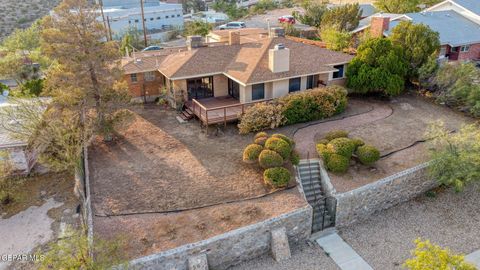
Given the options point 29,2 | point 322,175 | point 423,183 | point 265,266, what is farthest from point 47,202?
point 29,2

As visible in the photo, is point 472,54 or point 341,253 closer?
point 341,253

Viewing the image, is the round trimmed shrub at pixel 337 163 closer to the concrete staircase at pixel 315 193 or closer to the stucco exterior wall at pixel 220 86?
the concrete staircase at pixel 315 193

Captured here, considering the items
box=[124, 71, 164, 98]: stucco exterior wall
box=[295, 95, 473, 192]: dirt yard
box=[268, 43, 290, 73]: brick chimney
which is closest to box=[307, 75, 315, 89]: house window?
box=[268, 43, 290, 73]: brick chimney

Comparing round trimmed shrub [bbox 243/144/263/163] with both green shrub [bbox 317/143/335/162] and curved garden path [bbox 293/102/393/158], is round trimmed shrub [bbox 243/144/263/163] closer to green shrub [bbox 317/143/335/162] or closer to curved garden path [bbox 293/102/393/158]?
curved garden path [bbox 293/102/393/158]

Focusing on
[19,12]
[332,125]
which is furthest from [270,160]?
[19,12]

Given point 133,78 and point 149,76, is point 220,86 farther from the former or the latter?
point 133,78

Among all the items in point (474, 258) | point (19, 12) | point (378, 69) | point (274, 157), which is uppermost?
point (19, 12)

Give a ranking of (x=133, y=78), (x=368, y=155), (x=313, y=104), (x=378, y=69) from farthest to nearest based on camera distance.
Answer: (x=133, y=78), (x=378, y=69), (x=313, y=104), (x=368, y=155)

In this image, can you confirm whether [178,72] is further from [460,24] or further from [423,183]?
[460,24]
